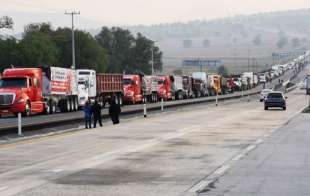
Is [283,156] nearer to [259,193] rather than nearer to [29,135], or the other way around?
[259,193]

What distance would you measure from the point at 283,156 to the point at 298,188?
6890 mm

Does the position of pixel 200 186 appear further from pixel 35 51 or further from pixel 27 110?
pixel 35 51

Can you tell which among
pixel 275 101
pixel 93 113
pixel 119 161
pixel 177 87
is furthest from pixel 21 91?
pixel 177 87

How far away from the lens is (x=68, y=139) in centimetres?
2738

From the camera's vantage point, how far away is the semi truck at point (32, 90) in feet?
164

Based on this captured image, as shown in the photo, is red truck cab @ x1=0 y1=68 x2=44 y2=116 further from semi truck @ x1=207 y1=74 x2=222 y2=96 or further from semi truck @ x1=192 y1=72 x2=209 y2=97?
semi truck @ x1=207 y1=74 x2=222 y2=96

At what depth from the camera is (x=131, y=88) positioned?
75.6m

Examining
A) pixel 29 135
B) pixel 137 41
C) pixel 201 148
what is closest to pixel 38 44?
pixel 137 41

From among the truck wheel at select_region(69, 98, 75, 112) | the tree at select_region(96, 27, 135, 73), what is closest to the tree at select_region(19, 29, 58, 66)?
the truck wheel at select_region(69, 98, 75, 112)

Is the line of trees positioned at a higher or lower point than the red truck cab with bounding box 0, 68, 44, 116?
higher

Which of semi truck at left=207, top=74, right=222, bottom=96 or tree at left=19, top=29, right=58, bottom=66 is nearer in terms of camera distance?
semi truck at left=207, top=74, right=222, bottom=96

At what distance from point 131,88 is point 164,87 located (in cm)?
1156

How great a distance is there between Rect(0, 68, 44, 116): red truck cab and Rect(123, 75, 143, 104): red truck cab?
74.0ft

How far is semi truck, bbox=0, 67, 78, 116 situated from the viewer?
164 ft
